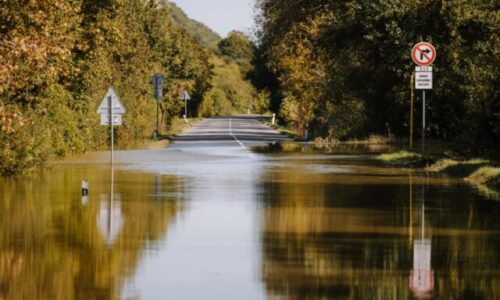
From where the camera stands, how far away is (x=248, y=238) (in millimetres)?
15773

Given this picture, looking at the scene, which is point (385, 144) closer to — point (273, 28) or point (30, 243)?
point (273, 28)

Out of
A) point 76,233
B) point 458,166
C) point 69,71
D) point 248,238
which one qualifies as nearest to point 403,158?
point 458,166

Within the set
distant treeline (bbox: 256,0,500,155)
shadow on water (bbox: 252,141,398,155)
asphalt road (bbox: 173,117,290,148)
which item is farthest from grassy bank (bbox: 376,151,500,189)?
asphalt road (bbox: 173,117,290,148)

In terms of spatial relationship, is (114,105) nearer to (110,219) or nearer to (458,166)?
(458,166)

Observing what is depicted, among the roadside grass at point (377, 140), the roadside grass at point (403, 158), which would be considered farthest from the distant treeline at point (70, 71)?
the roadside grass at point (377, 140)

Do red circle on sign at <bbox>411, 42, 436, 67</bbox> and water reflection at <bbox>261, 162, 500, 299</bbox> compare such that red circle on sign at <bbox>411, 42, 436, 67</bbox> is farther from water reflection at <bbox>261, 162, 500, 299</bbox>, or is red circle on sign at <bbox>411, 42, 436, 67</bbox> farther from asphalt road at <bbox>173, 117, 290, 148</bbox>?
asphalt road at <bbox>173, 117, 290, 148</bbox>

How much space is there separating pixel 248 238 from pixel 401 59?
2952 cm

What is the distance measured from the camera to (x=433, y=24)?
43.9 metres

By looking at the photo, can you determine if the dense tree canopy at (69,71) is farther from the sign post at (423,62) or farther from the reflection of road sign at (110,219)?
the sign post at (423,62)

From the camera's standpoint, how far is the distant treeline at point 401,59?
34.2m

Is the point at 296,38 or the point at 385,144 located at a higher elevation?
the point at 296,38

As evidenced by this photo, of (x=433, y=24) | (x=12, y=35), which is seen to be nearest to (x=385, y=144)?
(x=433, y=24)

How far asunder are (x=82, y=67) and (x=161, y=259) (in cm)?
2464

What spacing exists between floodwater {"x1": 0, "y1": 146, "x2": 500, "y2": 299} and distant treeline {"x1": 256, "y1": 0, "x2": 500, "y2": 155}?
690 centimetres
